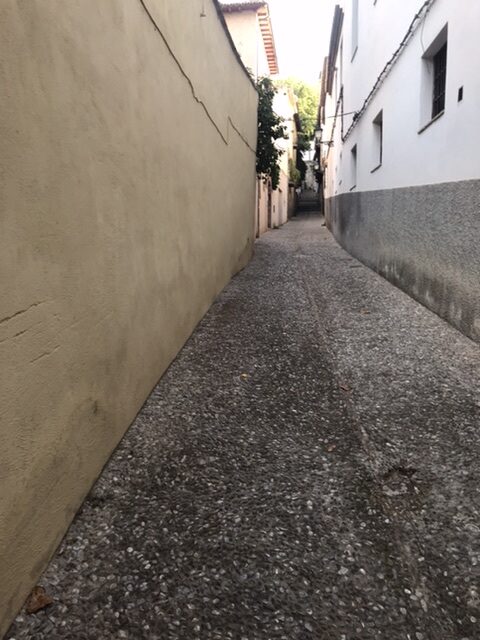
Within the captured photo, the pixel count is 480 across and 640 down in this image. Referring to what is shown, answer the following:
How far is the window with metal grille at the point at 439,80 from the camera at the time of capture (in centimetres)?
595

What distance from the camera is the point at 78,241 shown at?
2498 millimetres

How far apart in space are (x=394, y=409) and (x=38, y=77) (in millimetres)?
2902

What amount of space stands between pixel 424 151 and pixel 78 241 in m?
4.97

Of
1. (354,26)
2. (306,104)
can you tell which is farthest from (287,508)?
(306,104)

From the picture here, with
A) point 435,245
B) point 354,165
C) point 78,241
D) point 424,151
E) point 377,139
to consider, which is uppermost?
point 377,139

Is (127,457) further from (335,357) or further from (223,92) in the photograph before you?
(223,92)

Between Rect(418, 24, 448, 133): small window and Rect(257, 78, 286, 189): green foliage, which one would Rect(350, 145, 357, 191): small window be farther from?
Rect(418, 24, 448, 133): small window

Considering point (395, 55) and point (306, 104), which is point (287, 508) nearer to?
point (395, 55)

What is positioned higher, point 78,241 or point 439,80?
point 439,80

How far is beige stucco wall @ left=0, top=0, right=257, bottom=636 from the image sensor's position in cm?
193

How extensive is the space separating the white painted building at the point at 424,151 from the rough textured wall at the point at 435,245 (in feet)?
0.03

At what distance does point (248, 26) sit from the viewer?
16.5m

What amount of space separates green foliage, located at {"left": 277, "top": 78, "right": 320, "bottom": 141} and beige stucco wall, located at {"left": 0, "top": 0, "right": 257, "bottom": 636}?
34.5 metres

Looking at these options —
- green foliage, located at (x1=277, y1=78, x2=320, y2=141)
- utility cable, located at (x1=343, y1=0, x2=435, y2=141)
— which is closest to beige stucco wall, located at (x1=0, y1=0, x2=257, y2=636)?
utility cable, located at (x1=343, y1=0, x2=435, y2=141)
